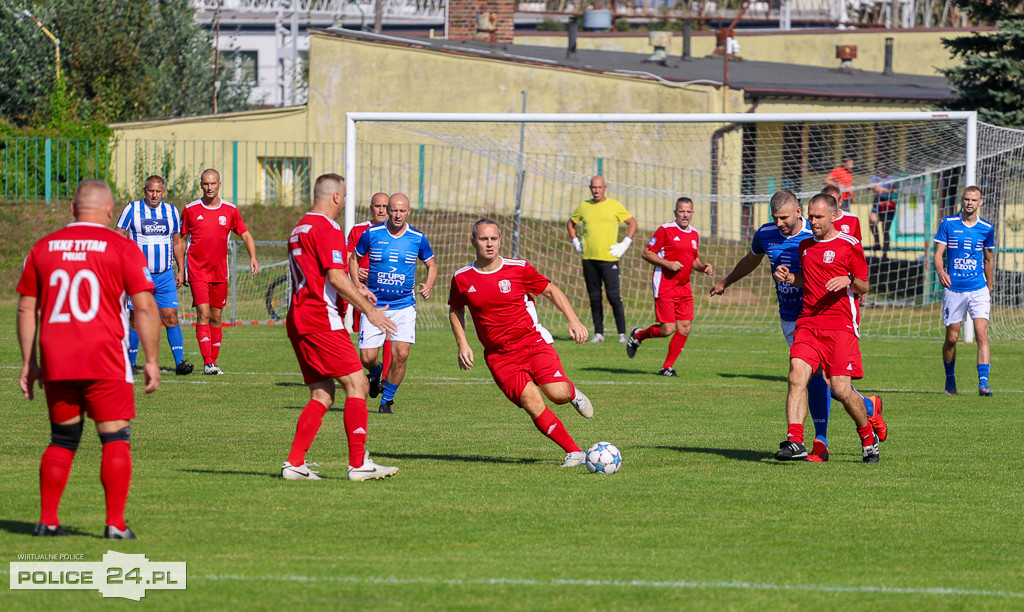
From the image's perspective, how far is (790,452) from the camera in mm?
9453

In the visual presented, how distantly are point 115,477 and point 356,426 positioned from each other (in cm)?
229

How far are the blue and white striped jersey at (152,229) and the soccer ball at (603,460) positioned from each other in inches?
295

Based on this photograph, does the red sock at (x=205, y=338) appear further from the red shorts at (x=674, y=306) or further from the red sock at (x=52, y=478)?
the red sock at (x=52, y=478)

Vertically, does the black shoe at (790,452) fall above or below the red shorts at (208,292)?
below

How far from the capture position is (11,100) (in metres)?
36.3

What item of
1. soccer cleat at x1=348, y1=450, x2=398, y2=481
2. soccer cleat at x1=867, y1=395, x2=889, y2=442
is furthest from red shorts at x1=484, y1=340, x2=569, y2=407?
soccer cleat at x1=867, y1=395, x2=889, y2=442

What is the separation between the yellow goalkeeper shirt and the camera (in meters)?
19.2

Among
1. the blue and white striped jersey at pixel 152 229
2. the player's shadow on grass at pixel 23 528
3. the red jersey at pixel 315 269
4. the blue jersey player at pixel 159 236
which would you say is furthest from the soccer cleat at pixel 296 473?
the blue and white striped jersey at pixel 152 229

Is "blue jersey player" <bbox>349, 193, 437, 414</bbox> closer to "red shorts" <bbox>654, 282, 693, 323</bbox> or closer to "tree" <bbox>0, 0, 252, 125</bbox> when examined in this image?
"red shorts" <bbox>654, 282, 693, 323</bbox>

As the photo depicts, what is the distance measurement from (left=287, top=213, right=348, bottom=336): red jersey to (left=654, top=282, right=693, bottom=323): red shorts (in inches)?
321

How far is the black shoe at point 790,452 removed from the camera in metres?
9.42

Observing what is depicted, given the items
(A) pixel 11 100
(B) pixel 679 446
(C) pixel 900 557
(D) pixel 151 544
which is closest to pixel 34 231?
(A) pixel 11 100

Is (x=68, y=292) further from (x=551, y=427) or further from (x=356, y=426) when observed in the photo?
(x=551, y=427)

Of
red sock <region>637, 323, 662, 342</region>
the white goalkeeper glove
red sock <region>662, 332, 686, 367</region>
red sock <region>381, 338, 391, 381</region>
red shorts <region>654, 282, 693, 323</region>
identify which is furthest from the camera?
the white goalkeeper glove
